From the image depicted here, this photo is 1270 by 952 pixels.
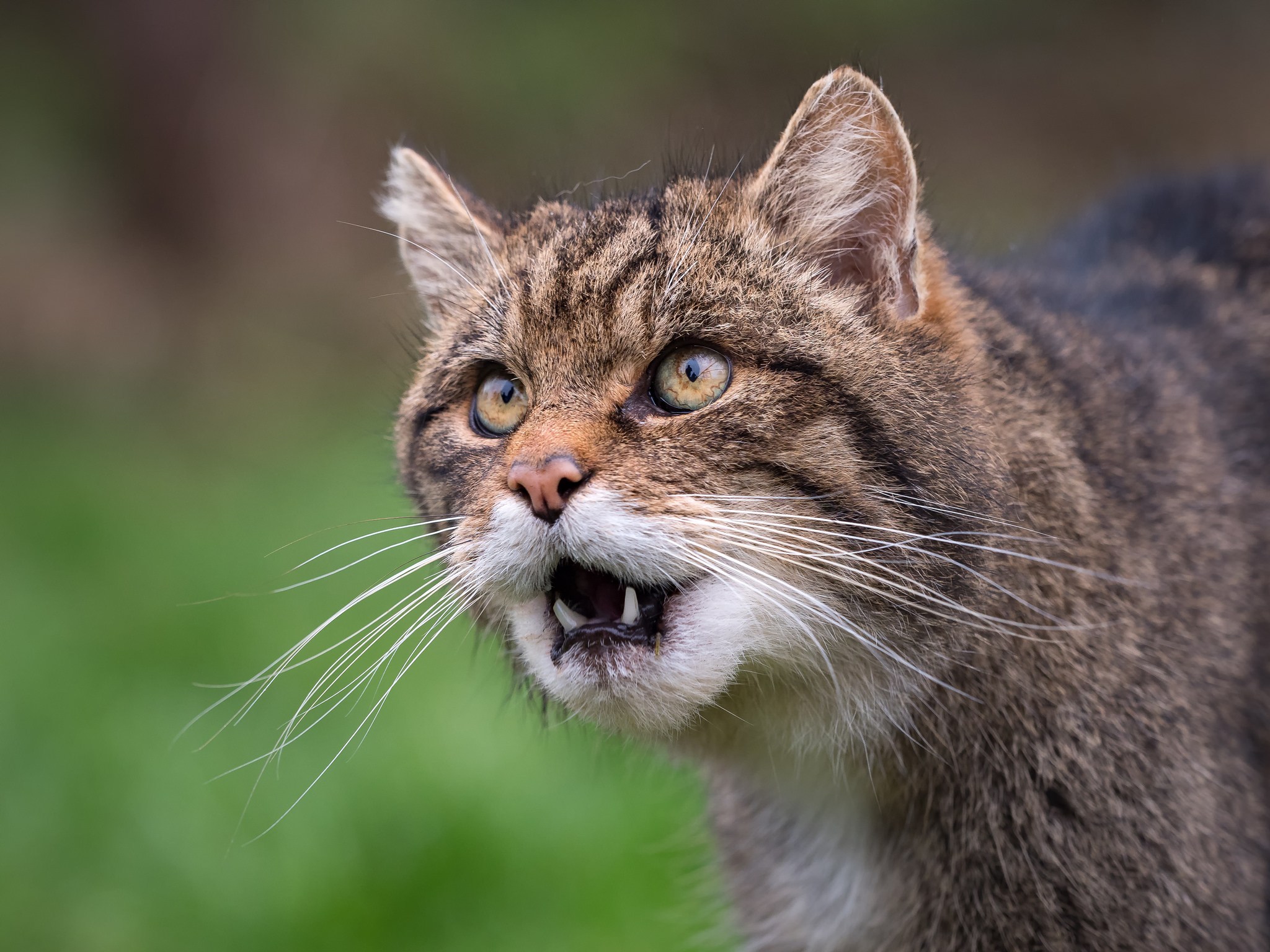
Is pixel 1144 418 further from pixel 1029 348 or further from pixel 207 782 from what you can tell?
pixel 207 782

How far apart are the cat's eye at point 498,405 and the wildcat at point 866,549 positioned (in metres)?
0.01

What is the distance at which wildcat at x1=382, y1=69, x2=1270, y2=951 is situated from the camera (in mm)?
2602

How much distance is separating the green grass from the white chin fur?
65 centimetres

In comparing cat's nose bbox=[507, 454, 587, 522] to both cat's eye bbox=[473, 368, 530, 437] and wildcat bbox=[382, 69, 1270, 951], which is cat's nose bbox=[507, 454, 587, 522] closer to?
wildcat bbox=[382, 69, 1270, 951]

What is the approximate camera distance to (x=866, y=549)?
8.63 ft

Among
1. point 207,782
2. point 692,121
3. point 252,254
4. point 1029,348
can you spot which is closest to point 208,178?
point 252,254

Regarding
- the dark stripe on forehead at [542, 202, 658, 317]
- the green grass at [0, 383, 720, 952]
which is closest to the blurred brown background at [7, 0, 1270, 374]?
the green grass at [0, 383, 720, 952]

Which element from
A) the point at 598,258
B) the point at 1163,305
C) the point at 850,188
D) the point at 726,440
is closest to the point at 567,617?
the point at 726,440

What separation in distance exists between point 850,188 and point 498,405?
3.21ft

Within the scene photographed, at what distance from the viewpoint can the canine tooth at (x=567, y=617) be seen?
8.81 feet

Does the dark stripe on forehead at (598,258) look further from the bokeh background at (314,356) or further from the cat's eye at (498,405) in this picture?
the bokeh background at (314,356)

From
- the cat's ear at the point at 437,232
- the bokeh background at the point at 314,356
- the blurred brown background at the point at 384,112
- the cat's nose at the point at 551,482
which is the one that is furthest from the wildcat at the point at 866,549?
the blurred brown background at the point at 384,112

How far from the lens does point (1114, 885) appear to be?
9.27ft

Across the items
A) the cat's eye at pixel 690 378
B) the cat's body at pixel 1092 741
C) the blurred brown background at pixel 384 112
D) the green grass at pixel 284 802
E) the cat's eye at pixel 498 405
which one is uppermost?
the blurred brown background at pixel 384 112
